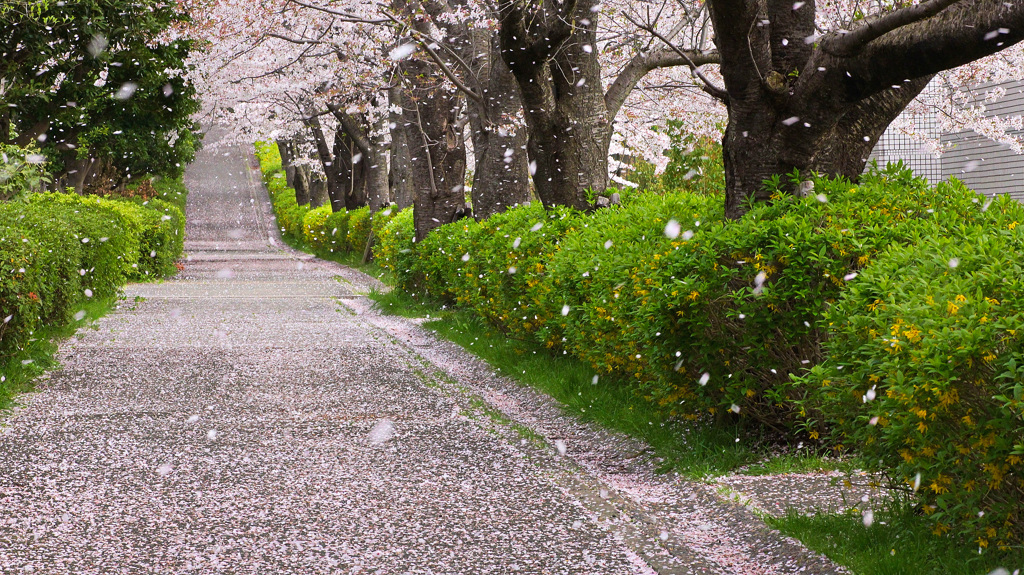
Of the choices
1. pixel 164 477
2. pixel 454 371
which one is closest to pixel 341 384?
pixel 454 371

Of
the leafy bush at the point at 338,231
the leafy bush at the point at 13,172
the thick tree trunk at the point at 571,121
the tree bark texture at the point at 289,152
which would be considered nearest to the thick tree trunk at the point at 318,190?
the tree bark texture at the point at 289,152

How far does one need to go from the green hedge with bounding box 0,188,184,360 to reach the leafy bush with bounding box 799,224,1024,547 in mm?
6244

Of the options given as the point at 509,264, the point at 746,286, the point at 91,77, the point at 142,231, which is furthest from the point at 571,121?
the point at 91,77

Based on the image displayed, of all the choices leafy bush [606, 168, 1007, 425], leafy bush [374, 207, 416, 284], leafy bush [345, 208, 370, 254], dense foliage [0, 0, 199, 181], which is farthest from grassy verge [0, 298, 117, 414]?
leafy bush [345, 208, 370, 254]

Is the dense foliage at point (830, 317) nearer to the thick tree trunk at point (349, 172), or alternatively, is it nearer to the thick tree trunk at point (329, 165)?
the thick tree trunk at point (349, 172)

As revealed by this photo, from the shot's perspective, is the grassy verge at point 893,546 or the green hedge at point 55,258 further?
the green hedge at point 55,258

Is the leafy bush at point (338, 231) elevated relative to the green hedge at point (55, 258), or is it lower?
lower

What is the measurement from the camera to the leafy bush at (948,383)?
3.25 metres

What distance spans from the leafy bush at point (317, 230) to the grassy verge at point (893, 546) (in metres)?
27.6

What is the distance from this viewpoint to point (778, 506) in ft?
Answer: 15.0

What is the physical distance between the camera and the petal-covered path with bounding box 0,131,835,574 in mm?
4195

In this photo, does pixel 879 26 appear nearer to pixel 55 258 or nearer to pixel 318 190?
pixel 55 258

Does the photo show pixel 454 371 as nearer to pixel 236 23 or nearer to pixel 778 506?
pixel 778 506

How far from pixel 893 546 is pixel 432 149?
13.1 m
